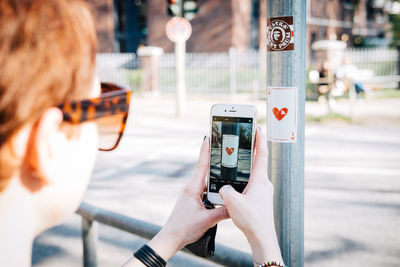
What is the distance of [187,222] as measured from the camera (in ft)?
4.51

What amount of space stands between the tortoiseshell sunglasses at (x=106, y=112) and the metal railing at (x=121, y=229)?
0.53m

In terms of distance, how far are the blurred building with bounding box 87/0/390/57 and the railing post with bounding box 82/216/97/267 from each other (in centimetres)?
1799

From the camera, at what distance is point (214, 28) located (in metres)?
23.9

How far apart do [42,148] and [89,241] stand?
178 centimetres

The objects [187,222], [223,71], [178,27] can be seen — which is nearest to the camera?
[187,222]

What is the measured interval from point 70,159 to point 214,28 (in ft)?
77.4

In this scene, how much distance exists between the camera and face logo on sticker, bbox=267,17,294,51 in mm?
1533

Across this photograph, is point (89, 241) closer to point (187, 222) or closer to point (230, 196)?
point (187, 222)

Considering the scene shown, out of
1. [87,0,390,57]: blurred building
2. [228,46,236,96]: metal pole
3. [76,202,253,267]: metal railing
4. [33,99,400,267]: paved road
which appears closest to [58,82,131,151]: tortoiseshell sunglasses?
[76,202,253,267]: metal railing

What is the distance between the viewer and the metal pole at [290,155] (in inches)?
60.6

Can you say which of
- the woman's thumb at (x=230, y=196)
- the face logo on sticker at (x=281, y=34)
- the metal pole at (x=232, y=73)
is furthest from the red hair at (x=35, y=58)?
the metal pole at (x=232, y=73)

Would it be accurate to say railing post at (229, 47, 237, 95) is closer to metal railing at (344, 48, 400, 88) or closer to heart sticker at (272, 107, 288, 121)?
metal railing at (344, 48, 400, 88)

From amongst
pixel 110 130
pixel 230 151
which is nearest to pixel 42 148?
pixel 110 130

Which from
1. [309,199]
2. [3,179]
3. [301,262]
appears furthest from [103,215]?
[309,199]
